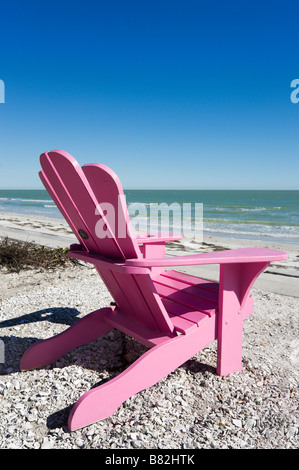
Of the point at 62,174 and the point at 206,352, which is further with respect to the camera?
the point at 206,352

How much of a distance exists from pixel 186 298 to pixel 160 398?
71 centimetres

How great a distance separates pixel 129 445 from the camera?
63.5 inches

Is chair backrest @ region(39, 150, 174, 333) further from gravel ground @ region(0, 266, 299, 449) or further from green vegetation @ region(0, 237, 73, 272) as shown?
green vegetation @ region(0, 237, 73, 272)

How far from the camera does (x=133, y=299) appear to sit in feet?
7.02

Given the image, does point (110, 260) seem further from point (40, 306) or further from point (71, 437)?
point (40, 306)

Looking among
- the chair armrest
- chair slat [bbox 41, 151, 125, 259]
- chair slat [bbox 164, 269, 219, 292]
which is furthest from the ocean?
chair slat [bbox 41, 151, 125, 259]

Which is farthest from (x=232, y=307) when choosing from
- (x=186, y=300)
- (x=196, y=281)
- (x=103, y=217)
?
(x=103, y=217)

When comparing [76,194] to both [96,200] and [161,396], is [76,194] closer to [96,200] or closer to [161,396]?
[96,200]

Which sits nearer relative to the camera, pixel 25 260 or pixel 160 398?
pixel 160 398

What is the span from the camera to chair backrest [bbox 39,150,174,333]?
1696 mm

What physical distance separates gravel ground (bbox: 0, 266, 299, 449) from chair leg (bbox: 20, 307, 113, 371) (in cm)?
7

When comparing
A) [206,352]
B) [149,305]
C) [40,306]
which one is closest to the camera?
[149,305]
